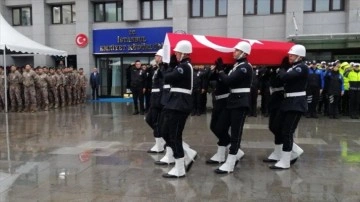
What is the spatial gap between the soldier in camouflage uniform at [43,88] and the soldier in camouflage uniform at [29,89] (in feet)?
0.97

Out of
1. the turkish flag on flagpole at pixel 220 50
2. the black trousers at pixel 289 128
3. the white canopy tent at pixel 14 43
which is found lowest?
the black trousers at pixel 289 128

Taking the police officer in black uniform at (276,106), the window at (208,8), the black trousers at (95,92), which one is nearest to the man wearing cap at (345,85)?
the police officer in black uniform at (276,106)

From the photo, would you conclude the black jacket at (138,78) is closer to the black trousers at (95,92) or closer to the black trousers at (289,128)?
the black trousers at (95,92)

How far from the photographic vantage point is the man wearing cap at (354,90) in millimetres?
12890

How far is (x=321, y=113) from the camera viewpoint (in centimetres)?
1406

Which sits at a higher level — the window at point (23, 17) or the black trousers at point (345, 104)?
the window at point (23, 17)

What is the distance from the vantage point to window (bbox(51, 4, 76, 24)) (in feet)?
72.0

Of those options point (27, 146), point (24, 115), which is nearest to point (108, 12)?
point (24, 115)

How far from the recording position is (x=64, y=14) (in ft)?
72.3

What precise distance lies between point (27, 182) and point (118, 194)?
1.48 metres

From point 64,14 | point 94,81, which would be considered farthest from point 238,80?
point 64,14

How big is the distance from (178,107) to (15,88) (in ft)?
36.2

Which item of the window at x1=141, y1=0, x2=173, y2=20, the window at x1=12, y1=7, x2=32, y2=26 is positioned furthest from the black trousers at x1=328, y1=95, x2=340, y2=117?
the window at x1=12, y1=7, x2=32, y2=26

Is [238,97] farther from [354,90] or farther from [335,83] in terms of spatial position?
[354,90]
